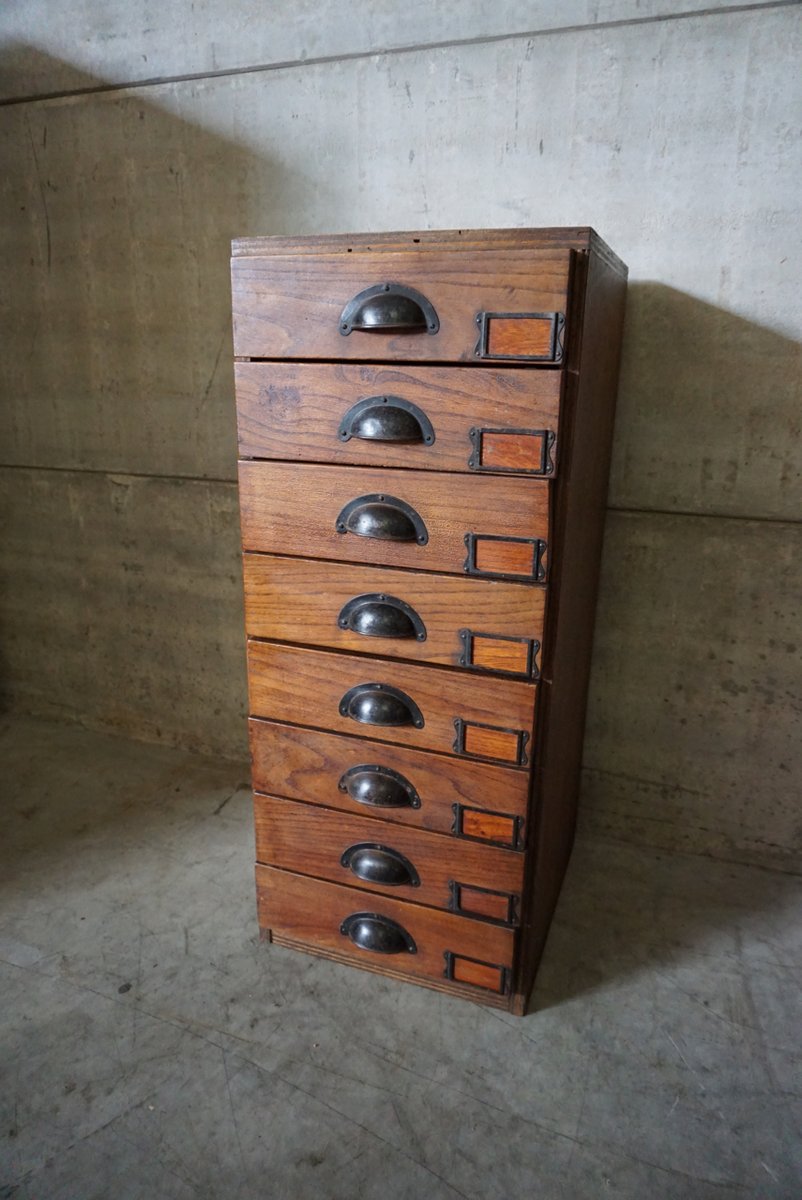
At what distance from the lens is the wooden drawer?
4.83 feet

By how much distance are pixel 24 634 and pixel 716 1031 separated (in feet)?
7.65

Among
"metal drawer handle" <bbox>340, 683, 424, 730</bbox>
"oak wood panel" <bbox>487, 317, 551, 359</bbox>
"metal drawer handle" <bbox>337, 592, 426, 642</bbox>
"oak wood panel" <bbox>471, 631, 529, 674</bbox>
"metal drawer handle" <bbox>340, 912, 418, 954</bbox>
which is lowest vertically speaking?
"metal drawer handle" <bbox>340, 912, 418, 954</bbox>

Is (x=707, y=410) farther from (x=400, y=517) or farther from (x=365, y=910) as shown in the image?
(x=365, y=910)

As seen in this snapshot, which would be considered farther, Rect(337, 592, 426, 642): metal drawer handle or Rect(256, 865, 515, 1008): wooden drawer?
Rect(256, 865, 515, 1008): wooden drawer

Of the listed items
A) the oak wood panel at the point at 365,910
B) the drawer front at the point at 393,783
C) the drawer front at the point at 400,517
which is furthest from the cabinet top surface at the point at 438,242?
the oak wood panel at the point at 365,910

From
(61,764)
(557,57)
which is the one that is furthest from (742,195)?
(61,764)

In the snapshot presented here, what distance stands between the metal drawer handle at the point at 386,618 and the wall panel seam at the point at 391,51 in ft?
4.15

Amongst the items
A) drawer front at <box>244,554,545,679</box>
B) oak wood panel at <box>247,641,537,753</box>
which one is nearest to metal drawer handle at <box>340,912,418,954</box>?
oak wood panel at <box>247,641,537,753</box>

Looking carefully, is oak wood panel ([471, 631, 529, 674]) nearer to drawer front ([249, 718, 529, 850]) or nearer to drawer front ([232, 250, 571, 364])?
drawer front ([249, 718, 529, 850])

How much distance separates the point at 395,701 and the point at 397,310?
662 millimetres

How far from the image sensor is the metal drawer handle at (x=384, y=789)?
143 cm

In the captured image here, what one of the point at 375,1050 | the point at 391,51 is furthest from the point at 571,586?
the point at 391,51

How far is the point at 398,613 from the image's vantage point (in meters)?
1.32

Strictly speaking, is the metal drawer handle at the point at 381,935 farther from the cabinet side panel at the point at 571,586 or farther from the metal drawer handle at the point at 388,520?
the metal drawer handle at the point at 388,520
